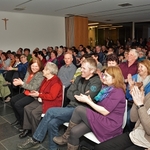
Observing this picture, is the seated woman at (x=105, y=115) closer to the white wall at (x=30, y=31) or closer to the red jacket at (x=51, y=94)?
the red jacket at (x=51, y=94)

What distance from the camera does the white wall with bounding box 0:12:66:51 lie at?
290 inches

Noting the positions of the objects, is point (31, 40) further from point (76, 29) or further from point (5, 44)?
point (76, 29)

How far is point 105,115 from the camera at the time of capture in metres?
1.85

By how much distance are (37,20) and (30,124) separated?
6243 mm

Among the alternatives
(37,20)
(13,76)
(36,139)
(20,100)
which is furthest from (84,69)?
(37,20)

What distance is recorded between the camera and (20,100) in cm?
298

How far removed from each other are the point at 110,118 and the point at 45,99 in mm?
1026

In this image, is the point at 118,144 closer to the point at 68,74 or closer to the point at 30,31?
the point at 68,74

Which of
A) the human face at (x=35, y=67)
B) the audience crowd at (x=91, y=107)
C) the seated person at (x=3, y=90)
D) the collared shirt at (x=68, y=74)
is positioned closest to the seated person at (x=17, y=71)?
the seated person at (x=3, y=90)

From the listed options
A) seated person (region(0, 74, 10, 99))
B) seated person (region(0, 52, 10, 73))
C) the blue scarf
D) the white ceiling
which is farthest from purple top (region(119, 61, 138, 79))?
seated person (region(0, 52, 10, 73))

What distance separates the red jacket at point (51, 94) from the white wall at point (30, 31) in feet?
17.8

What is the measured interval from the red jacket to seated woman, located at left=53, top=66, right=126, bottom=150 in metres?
0.59

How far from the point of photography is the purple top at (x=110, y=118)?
5.91 ft

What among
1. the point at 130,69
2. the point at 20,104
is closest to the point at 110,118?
the point at 20,104
